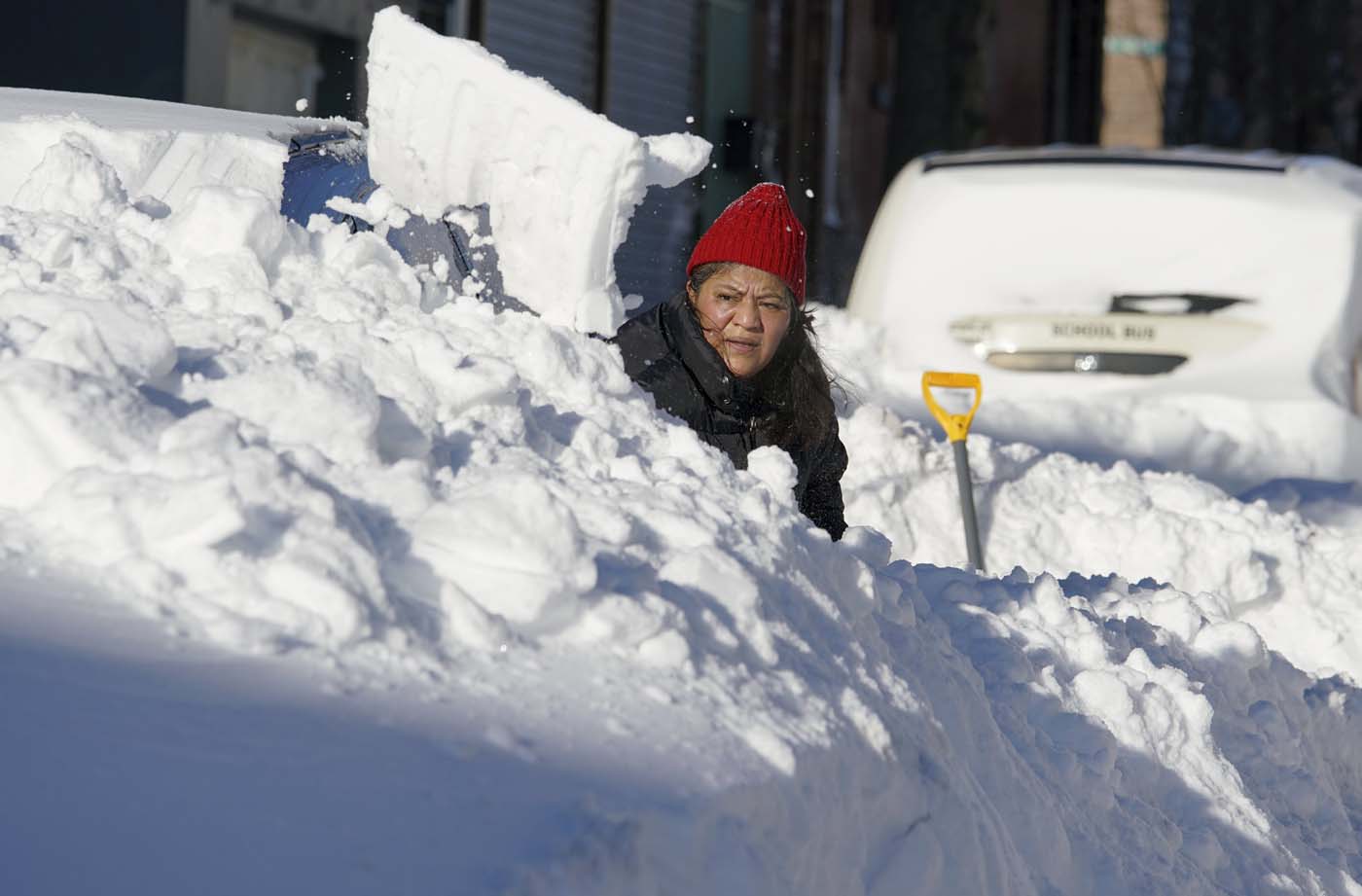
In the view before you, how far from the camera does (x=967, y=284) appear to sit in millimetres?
6574

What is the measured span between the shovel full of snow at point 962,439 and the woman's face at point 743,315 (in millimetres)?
1112

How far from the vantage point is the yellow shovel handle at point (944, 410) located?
17.0 ft

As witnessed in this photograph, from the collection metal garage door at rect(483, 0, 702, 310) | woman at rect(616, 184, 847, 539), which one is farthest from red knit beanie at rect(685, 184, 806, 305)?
metal garage door at rect(483, 0, 702, 310)

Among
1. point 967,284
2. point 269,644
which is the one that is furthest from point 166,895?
point 967,284

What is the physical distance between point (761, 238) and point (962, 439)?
1.46 m

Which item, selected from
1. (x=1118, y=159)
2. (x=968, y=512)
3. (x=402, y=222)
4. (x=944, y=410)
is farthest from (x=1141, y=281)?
(x=402, y=222)

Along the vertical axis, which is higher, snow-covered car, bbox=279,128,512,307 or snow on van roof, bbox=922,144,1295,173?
snow on van roof, bbox=922,144,1295,173

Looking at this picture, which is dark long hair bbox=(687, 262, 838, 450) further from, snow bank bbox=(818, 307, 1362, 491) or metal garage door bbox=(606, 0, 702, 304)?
metal garage door bbox=(606, 0, 702, 304)

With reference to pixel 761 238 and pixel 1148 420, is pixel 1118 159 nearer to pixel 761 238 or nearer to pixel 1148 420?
pixel 1148 420

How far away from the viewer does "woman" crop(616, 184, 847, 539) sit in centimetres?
397

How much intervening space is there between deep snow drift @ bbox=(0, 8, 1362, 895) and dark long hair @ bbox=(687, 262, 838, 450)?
0.82 meters

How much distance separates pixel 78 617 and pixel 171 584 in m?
0.11

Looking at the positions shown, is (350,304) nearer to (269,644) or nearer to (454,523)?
(454,523)

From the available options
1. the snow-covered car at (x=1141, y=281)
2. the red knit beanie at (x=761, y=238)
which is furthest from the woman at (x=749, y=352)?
the snow-covered car at (x=1141, y=281)
